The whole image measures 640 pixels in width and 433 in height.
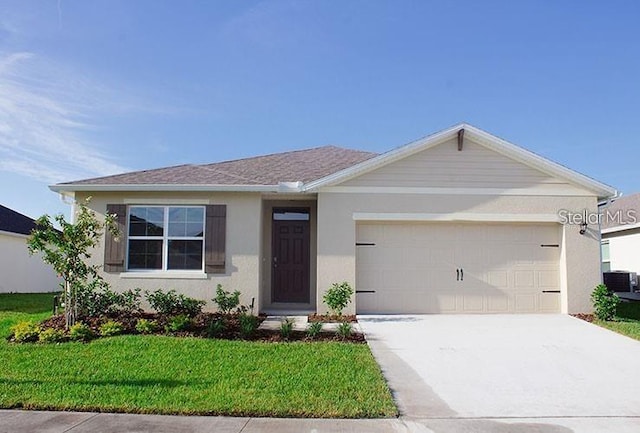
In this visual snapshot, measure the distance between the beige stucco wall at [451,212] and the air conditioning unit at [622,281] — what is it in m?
6.62

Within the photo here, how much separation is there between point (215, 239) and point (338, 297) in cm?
317

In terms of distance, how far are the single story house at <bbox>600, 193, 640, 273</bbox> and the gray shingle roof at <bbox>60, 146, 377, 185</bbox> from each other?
32.0ft

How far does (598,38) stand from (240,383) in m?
12.2

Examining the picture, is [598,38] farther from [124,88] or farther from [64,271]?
[64,271]

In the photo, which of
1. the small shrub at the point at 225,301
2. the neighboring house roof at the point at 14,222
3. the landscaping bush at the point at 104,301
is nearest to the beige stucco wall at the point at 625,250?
the small shrub at the point at 225,301

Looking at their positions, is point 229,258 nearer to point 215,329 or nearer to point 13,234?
point 215,329

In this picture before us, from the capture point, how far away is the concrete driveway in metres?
5.08

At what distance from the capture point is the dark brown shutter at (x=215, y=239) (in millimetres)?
10297

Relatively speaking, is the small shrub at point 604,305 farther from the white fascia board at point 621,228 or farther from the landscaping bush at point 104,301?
the landscaping bush at point 104,301

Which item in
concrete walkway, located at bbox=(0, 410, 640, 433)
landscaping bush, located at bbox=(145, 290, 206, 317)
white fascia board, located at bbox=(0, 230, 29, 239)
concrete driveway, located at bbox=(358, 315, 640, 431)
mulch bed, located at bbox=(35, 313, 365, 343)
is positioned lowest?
concrete walkway, located at bbox=(0, 410, 640, 433)

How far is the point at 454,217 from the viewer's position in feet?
34.2

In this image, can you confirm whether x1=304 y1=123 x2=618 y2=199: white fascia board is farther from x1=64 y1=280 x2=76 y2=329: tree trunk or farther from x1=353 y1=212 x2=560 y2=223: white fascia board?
x1=64 y1=280 x2=76 y2=329: tree trunk

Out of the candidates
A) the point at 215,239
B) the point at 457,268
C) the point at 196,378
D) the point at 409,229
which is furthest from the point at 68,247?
the point at 457,268

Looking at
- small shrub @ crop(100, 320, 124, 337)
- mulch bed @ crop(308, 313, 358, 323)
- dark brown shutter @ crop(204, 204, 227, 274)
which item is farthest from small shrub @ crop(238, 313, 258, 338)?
small shrub @ crop(100, 320, 124, 337)
